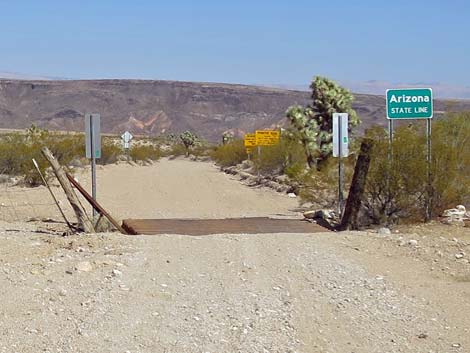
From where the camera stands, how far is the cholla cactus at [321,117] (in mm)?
40750

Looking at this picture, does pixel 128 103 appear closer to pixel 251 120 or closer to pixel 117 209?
pixel 251 120

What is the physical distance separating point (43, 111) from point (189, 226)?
133 metres

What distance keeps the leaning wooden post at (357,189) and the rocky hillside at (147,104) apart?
120 m

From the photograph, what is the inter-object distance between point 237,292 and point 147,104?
145 meters

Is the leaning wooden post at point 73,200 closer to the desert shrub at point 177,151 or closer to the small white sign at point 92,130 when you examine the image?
the small white sign at point 92,130

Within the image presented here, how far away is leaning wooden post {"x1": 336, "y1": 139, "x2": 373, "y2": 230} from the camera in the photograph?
55.3ft

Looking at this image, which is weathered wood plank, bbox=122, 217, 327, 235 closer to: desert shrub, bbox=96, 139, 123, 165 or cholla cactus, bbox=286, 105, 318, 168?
cholla cactus, bbox=286, 105, 318, 168

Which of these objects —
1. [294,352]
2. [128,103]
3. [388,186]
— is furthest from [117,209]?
[128,103]

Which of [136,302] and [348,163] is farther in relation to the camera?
[348,163]

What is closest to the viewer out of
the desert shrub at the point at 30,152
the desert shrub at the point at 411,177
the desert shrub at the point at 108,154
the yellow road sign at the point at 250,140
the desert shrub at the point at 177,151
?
the desert shrub at the point at 411,177

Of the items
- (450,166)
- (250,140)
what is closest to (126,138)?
(250,140)

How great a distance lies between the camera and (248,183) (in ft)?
144

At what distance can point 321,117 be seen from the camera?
4206 centimetres

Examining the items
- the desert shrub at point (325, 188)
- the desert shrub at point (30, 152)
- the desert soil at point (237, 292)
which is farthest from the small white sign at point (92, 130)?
the desert shrub at point (30, 152)
